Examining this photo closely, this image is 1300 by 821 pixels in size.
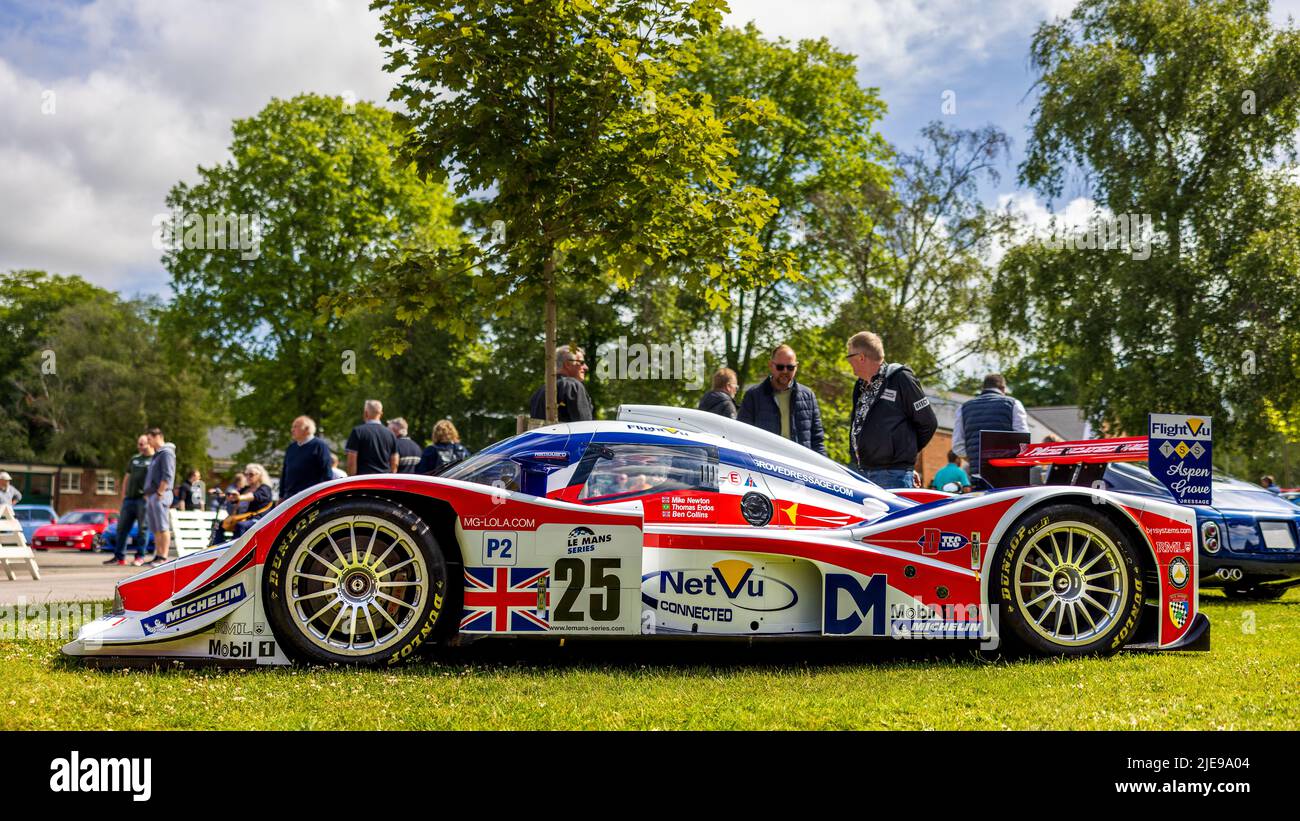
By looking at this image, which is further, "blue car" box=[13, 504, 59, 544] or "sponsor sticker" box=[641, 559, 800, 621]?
"blue car" box=[13, 504, 59, 544]

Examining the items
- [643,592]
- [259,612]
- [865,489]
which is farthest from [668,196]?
[259,612]

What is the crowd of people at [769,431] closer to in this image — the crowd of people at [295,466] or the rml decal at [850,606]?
the crowd of people at [295,466]

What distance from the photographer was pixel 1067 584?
5910mm

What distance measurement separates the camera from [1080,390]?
85.6ft

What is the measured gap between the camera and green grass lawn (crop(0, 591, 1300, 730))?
168 inches

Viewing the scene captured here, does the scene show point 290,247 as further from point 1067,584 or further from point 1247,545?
point 1067,584

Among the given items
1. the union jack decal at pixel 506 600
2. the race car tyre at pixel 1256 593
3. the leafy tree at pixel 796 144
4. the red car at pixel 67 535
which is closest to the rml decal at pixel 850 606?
the union jack decal at pixel 506 600

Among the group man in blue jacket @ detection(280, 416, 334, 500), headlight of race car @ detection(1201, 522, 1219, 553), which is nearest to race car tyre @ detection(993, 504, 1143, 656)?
headlight of race car @ detection(1201, 522, 1219, 553)

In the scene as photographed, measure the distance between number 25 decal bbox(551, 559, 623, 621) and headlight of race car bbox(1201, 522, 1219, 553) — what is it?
7.09 m

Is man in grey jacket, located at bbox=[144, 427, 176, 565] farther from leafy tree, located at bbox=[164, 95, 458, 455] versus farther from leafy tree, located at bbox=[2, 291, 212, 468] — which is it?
leafy tree, located at bbox=[2, 291, 212, 468]

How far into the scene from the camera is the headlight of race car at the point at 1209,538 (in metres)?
9.98

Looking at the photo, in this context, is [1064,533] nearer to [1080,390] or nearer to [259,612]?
[259,612]
